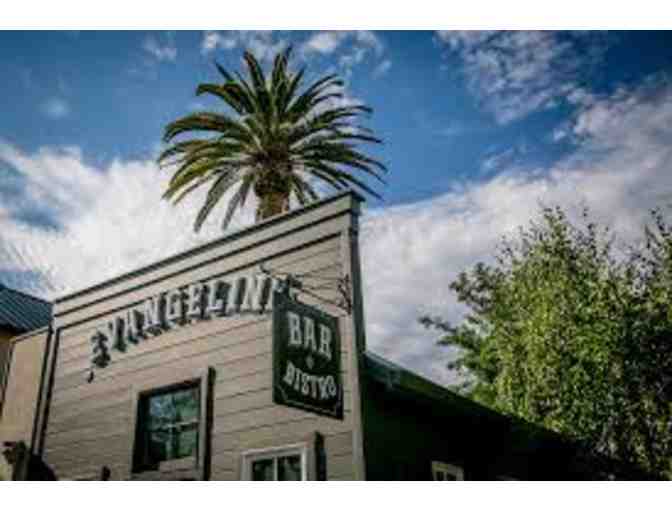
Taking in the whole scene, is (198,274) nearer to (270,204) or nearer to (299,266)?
(299,266)

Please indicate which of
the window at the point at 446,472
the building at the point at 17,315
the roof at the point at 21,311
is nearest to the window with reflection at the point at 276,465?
the window at the point at 446,472

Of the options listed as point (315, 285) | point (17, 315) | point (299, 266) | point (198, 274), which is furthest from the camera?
point (17, 315)

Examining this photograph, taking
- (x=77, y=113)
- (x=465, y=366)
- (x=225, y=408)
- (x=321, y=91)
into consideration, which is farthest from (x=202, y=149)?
(x=465, y=366)

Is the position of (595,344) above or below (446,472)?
above

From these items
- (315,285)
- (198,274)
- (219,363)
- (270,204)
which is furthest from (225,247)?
(270,204)

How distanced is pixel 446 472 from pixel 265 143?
30.0ft

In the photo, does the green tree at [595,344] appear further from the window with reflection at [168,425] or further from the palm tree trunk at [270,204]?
the window with reflection at [168,425]

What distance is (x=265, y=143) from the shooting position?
1584 centimetres

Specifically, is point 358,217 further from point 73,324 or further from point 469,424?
point 73,324

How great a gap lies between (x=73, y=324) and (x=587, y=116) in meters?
9.56

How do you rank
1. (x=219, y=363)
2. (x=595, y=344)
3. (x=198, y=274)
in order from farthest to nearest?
(x=595, y=344)
(x=198, y=274)
(x=219, y=363)

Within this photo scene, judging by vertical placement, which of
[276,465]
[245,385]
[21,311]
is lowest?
[276,465]

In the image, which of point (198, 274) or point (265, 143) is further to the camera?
point (265, 143)

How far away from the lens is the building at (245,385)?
7.68 meters
